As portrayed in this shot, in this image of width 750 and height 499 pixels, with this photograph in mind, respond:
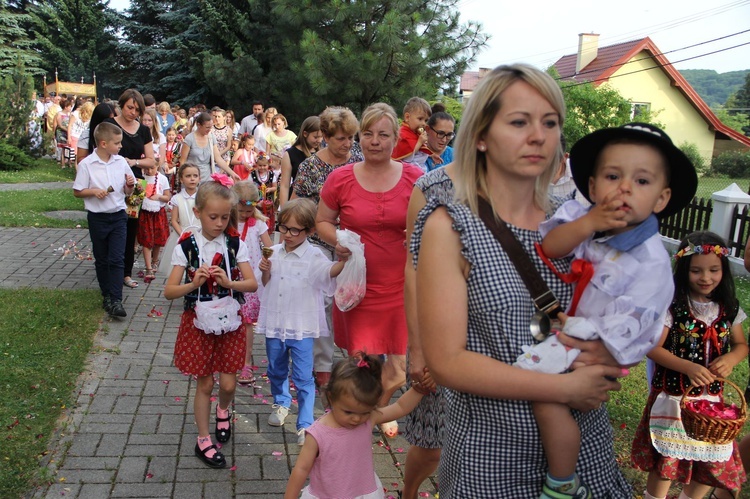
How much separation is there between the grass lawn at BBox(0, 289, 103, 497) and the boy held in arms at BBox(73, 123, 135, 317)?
35cm

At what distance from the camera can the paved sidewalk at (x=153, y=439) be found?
409 centimetres

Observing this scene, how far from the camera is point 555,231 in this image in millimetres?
2020

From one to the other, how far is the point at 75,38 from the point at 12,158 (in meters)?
25.3

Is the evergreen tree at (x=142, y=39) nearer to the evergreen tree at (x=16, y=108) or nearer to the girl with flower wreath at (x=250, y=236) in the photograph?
the evergreen tree at (x=16, y=108)

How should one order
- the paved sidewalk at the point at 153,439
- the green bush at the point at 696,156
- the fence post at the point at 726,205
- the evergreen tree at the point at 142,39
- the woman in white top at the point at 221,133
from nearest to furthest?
1. the paved sidewalk at the point at 153,439
2. the fence post at the point at 726,205
3. the woman in white top at the point at 221,133
4. the evergreen tree at the point at 142,39
5. the green bush at the point at 696,156

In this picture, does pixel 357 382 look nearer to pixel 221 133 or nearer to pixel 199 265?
pixel 199 265

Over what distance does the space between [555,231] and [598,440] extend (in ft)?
2.16

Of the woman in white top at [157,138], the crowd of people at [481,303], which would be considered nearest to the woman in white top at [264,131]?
the woman in white top at [157,138]

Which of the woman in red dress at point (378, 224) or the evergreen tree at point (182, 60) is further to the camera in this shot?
the evergreen tree at point (182, 60)

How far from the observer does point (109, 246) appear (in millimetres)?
7383

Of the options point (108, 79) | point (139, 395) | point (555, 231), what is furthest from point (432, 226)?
point (108, 79)

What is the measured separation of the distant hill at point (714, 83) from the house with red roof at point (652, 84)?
9190cm

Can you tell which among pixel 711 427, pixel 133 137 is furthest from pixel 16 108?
pixel 711 427

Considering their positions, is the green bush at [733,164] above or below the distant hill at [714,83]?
below
